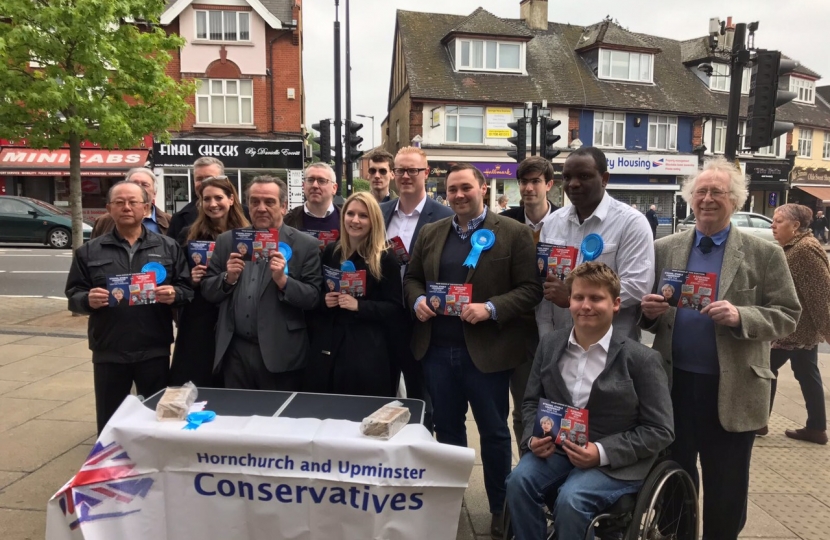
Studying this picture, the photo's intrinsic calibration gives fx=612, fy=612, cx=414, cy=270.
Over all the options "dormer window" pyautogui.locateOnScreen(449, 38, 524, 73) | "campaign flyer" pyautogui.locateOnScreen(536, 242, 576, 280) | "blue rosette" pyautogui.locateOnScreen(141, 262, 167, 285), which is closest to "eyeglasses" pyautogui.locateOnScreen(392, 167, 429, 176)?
"campaign flyer" pyautogui.locateOnScreen(536, 242, 576, 280)

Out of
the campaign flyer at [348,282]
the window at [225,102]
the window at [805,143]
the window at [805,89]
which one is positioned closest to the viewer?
the campaign flyer at [348,282]

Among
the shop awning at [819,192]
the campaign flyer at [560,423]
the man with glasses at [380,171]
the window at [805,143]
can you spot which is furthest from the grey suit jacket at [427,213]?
the window at [805,143]

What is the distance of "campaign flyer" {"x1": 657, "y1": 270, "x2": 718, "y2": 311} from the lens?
2.78 meters

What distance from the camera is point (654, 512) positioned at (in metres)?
2.86

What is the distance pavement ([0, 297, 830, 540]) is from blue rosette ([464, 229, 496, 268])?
155 cm

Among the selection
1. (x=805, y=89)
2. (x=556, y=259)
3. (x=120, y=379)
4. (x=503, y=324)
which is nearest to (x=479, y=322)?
(x=503, y=324)

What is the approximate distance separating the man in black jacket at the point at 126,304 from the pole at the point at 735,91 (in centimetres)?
641

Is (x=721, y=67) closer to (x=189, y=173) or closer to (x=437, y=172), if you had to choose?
(x=437, y=172)

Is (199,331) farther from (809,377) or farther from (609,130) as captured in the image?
(609,130)

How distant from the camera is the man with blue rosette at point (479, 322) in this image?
3.31 m

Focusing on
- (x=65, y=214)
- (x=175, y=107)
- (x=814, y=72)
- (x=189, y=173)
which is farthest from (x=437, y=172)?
(x=814, y=72)

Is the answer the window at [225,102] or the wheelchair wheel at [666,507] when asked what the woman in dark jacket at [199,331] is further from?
the window at [225,102]

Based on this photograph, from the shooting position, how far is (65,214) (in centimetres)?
1859

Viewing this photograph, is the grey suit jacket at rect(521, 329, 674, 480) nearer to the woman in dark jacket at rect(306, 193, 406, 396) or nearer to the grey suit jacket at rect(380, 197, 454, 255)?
the woman in dark jacket at rect(306, 193, 406, 396)
